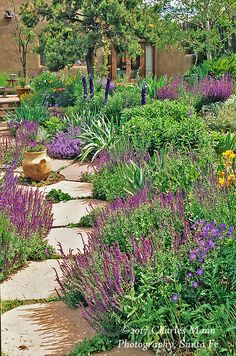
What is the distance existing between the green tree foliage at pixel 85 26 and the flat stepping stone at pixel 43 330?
948 centimetres

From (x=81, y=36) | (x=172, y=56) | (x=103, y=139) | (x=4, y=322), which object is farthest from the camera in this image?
(x=172, y=56)

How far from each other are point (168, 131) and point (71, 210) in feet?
5.31

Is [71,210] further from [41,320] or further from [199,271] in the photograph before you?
[199,271]

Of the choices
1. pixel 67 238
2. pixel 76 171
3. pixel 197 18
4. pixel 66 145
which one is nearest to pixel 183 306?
pixel 67 238

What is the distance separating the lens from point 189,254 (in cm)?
276

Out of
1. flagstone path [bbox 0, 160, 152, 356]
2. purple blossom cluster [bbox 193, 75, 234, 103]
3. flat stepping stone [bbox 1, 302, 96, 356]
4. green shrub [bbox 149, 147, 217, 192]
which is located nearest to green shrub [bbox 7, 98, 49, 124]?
purple blossom cluster [bbox 193, 75, 234, 103]

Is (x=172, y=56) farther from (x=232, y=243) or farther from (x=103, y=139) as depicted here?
(x=232, y=243)

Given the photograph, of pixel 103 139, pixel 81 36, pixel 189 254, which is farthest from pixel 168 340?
pixel 81 36

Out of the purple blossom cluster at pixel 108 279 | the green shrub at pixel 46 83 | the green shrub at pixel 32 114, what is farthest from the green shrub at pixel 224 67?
the purple blossom cluster at pixel 108 279

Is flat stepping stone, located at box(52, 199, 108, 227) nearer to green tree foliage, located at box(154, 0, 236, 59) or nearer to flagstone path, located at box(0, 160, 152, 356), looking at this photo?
flagstone path, located at box(0, 160, 152, 356)

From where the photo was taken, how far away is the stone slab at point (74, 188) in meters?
5.75

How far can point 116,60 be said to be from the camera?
21641 mm

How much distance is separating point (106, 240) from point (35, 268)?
783 millimetres

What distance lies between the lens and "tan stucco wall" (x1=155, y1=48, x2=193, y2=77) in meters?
21.2
